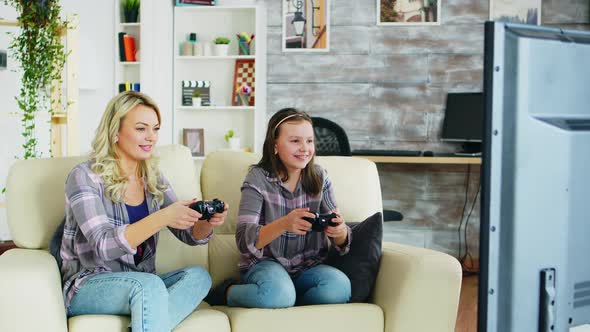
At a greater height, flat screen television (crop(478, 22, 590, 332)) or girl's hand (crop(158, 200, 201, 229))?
flat screen television (crop(478, 22, 590, 332))

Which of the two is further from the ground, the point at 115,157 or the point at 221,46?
the point at 221,46

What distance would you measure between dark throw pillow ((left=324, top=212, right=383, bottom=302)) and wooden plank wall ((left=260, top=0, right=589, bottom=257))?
2981mm

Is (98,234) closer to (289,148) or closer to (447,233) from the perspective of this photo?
(289,148)

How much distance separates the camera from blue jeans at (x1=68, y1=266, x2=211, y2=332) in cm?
207

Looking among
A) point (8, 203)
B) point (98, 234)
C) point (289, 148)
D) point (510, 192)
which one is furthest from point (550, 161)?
point (8, 203)

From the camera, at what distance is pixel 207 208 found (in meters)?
2.22

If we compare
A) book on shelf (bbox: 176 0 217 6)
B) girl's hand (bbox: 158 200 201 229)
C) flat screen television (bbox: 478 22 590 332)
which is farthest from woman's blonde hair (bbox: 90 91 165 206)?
book on shelf (bbox: 176 0 217 6)

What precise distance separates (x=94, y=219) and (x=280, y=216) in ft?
2.24

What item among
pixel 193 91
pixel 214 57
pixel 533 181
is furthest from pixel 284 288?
pixel 193 91

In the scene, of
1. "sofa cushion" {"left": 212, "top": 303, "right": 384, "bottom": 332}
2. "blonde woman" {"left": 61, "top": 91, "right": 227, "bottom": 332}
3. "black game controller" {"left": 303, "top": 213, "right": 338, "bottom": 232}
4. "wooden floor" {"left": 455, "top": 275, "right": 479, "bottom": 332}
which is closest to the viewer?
"blonde woman" {"left": 61, "top": 91, "right": 227, "bottom": 332}

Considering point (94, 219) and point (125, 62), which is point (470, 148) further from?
point (94, 219)

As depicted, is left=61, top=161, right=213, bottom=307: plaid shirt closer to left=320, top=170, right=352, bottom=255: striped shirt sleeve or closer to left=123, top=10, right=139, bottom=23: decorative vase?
left=320, top=170, right=352, bottom=255: striped shirt sleeve

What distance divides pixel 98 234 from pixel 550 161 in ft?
5.25

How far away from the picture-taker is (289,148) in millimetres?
2621
